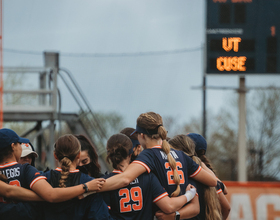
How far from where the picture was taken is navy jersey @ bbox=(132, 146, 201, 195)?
282 centimetres

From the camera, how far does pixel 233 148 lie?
28641 millimetres

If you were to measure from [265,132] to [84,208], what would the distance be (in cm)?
2621

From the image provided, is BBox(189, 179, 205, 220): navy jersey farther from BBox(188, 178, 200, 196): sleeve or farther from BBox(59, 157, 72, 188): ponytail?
BBox(59, 157, 72, 188): ponytail

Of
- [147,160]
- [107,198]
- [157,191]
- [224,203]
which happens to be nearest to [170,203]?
[157,191]

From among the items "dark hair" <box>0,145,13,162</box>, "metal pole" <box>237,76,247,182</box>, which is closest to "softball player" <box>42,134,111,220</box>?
"dark hair" <box>0,145,13,162</box>

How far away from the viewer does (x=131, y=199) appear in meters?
2.79

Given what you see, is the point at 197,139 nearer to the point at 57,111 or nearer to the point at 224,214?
the point at 224,214

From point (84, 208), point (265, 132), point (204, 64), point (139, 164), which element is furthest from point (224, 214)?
point (265, 132)

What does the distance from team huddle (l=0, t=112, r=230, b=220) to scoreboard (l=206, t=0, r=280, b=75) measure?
7403mm

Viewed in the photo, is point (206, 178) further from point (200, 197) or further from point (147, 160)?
point (147, 160)

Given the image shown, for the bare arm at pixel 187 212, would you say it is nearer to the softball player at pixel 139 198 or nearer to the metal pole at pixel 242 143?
the softball player at pixel 139 198

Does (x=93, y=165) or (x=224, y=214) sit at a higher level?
(x=93, y=165)

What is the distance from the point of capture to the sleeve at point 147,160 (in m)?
2.79

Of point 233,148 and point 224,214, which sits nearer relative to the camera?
point 224,214
